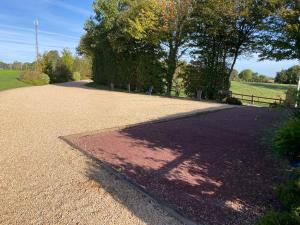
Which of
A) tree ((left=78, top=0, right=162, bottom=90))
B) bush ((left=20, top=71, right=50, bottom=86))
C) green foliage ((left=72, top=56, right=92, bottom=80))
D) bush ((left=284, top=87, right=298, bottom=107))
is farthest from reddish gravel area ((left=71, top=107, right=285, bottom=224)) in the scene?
green foliage ((left=72, top=56, right=92, bottom=80))

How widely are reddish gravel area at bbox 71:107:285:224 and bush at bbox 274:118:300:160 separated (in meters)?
0.34

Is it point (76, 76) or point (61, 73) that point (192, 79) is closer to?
point (61, 73)

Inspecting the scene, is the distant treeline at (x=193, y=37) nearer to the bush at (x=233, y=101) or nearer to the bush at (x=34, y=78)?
the bush at (x=233, y=101)

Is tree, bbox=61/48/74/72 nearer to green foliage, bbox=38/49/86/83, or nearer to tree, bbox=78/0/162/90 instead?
green foliage, bbox=38/49/86/83

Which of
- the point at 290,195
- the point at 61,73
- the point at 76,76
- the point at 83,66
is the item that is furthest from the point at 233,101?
the point at 83,66

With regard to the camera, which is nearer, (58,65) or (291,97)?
(291,97)

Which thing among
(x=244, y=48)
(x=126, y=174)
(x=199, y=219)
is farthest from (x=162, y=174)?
(x=244, y=48)

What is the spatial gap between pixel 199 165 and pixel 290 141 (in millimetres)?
1463

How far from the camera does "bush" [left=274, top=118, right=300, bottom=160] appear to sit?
3.84 meters

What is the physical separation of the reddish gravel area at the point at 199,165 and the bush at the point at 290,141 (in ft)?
1.12

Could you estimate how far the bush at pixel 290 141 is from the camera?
3.84m

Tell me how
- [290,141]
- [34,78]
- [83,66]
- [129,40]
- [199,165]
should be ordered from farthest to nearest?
[83,66]
[34,78]
[129,40]
[199,165]
[290,141]

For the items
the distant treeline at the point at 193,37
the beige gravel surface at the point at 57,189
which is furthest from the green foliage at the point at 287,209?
the distant treeline at the point at 193,37

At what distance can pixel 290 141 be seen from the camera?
3900 millimetres
